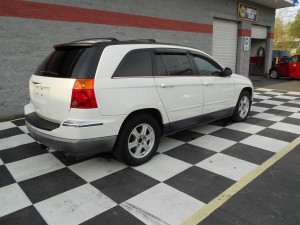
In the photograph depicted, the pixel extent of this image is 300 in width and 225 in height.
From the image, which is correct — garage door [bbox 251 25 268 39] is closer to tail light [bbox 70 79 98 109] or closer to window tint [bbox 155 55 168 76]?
window tint [bbox 155 55 168 76]

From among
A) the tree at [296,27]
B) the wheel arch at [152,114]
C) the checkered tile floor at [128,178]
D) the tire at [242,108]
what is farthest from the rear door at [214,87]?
the tree at [296,27]

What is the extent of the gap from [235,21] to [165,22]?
573cm

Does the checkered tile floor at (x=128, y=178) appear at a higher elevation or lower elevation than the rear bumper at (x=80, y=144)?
lower

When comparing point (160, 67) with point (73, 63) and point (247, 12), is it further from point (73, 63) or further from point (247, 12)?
point (247, 12)

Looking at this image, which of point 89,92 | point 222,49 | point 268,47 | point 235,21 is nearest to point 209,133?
point 89,92

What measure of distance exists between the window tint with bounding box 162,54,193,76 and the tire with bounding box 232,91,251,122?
1811 mm

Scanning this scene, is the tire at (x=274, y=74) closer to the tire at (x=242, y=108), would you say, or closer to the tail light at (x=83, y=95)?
the tire at (x=242, y=108)

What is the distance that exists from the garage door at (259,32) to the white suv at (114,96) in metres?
12.8

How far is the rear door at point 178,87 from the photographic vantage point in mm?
3721

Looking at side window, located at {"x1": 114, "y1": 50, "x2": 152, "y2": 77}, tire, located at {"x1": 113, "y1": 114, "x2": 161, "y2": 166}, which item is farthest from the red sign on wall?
tire, located at {"x1": 113, "y1": 114, "x2": 161, "y2": 166}

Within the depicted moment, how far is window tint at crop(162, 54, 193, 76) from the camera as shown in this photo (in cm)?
388

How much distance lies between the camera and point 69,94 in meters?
2.90

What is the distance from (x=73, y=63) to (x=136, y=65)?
2.67ft

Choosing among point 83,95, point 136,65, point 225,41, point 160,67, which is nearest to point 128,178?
point 83,95
